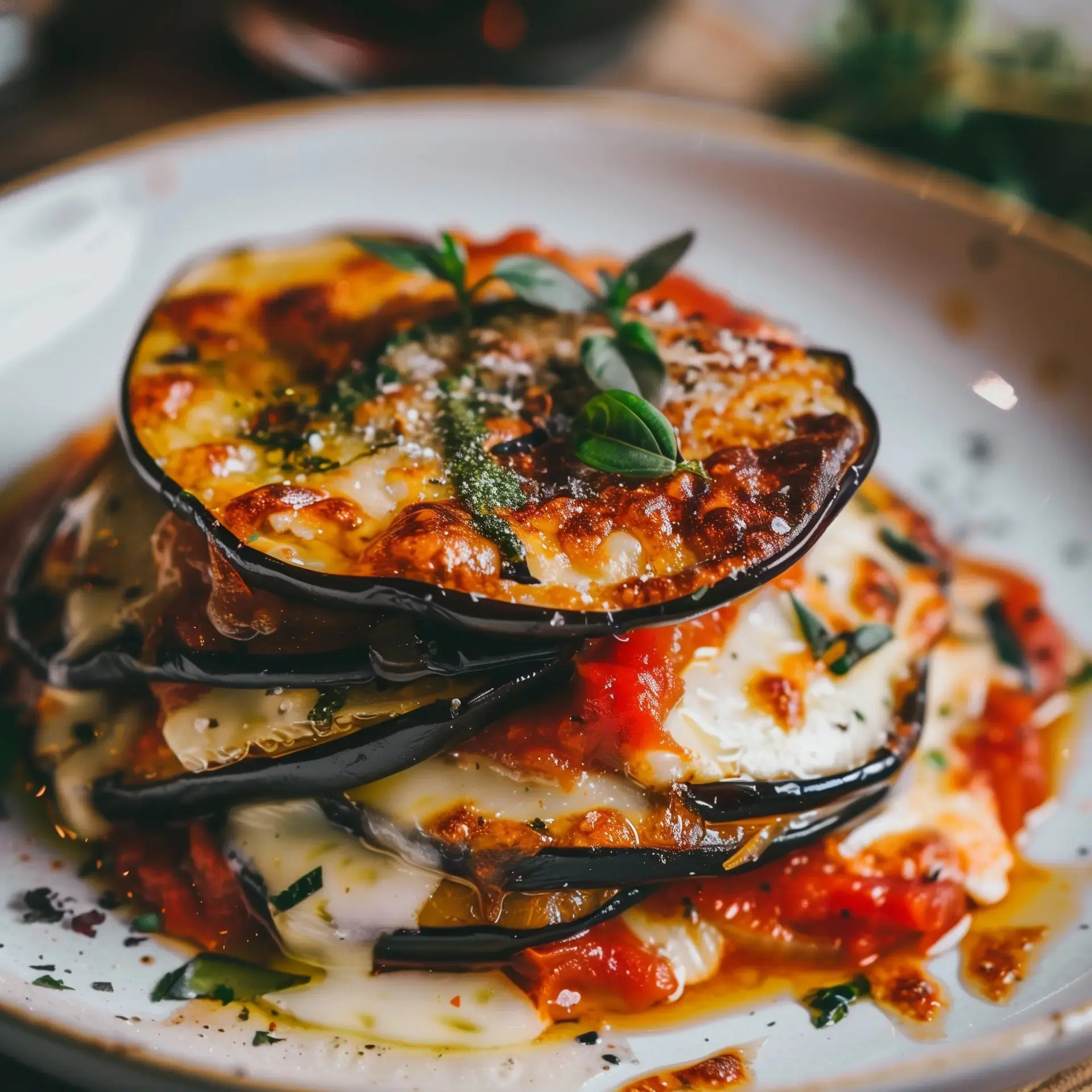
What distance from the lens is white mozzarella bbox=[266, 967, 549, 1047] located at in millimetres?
2564

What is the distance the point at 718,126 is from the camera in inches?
184

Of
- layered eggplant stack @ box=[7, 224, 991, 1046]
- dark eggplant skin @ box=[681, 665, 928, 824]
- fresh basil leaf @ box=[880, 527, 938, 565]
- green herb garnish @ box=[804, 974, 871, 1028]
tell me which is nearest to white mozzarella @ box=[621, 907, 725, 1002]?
layered eggplant stack @ box=[7, 224, 991, 1046]

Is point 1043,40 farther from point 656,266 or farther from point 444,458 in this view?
point 444,458

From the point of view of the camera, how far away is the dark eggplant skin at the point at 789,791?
2639mm

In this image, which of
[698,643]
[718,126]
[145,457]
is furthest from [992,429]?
[145,457]

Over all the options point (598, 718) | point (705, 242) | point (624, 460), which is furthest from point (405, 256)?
point (705, 242)

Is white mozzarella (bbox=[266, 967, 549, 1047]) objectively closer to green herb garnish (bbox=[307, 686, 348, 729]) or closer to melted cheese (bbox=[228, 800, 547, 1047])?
melted cheese (bbox=[228, 800, 547, 1047])

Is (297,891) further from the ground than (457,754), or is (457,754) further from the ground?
(457,754)

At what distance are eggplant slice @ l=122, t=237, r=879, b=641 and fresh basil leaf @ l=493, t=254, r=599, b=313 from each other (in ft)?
0.29

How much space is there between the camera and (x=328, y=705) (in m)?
2.57

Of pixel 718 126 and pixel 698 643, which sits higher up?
pixel 718 126

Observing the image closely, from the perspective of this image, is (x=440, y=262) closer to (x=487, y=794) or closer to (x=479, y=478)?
(x=479, y=478)

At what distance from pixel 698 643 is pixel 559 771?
45 cm

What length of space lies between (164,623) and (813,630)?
157 centimetres
